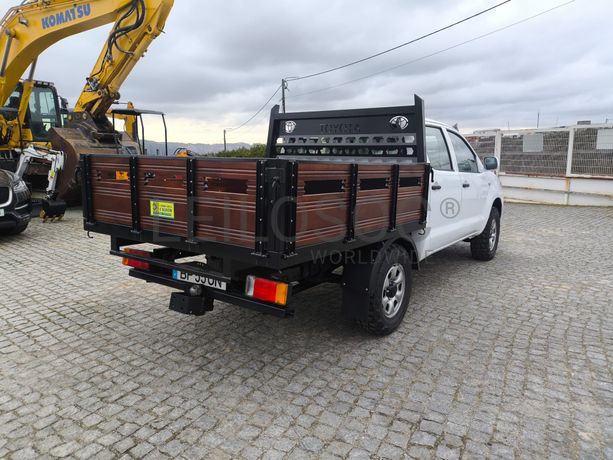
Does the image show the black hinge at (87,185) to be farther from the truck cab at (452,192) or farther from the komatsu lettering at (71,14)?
the komatsu lettering at (71,14)

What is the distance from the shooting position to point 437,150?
512 centimetres

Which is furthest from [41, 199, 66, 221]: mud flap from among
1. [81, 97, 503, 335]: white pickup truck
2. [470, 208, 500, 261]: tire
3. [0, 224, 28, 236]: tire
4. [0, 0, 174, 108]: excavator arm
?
[470, 208, 500, 261]: tire

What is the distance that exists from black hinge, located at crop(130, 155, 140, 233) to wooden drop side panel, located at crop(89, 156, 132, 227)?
0.23 ft

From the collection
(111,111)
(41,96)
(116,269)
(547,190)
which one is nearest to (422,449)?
(116,269)

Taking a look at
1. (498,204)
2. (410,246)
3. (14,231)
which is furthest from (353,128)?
(14,231)

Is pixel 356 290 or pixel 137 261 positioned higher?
pixel 137 261

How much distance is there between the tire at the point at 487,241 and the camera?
679 centimetres

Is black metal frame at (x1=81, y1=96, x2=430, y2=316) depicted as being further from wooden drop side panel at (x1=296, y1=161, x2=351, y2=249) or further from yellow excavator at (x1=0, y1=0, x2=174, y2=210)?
yellow excavator at (x1=0, y1=0, x2=174, y2=210)

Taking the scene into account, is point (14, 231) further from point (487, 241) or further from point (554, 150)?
point (554, 150)

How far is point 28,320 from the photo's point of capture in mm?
4273

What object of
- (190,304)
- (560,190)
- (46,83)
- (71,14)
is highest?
(71,14)

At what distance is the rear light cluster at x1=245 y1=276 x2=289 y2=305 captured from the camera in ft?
10.0

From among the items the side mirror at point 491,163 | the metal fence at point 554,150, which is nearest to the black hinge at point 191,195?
the side mirror at point 491,163

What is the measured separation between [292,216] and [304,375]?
1329mm
